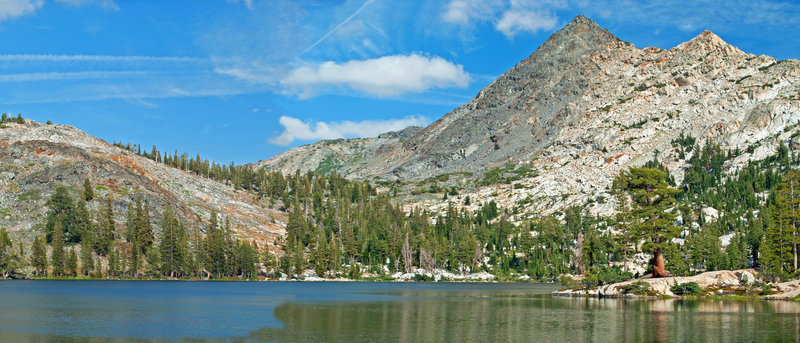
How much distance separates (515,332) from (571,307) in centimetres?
3258

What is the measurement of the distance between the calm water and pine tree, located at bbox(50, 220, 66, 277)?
9426cm

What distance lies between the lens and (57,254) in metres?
188

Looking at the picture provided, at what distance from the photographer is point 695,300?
99.1 metres

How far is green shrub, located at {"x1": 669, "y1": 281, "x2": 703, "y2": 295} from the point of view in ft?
338

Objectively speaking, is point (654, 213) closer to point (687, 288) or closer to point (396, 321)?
point (687, 288)

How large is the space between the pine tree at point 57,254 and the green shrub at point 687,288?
170 metres

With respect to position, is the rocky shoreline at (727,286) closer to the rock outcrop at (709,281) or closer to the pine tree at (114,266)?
the rock outcrop at (709,281)

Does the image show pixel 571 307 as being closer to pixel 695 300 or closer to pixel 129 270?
pixel 695 300

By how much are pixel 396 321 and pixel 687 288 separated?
56256 mm

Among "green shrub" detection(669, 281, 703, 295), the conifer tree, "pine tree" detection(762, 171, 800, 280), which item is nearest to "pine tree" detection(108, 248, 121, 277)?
the conifer tree

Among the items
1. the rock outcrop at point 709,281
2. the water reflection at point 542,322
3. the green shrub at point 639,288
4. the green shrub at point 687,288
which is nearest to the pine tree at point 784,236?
the rock outcrop at point 709,281

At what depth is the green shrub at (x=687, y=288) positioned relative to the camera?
102938mm

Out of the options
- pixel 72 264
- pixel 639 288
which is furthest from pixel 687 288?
pixel 72 264

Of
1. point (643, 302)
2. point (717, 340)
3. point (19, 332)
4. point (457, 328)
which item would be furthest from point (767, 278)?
point (19, 332)
